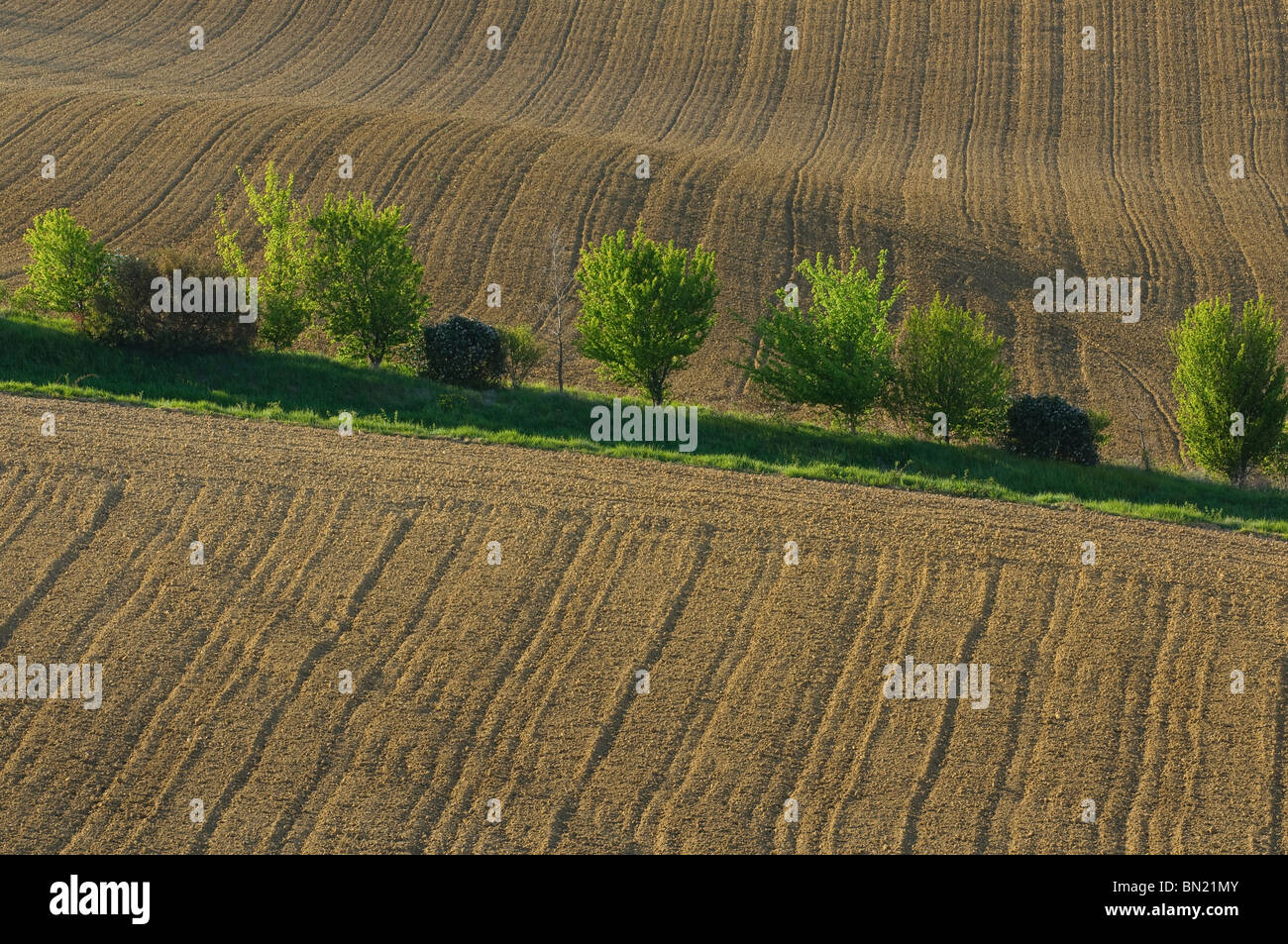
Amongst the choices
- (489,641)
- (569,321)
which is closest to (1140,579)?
(489,641)

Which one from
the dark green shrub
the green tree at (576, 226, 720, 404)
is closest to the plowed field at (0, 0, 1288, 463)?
the green tree at (576, 226, 720, 404)

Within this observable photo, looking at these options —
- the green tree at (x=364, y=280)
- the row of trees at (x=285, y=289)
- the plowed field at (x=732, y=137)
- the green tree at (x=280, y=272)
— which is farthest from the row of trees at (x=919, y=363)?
the green tree at (x=280, y=272)

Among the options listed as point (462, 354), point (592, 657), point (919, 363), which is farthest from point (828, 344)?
point (592, 657)

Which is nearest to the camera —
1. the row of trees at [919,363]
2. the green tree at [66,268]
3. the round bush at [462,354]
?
the row of trees at [919,363]

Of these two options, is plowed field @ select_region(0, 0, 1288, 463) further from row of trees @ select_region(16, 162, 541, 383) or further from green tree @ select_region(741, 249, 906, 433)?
row of trees @ select_region(16, 162, 541, 383)

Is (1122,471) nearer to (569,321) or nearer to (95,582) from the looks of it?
(569,321)

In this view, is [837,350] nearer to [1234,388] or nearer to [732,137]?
[1234,388]

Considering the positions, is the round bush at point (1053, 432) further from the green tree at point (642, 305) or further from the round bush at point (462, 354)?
the round bush at point (462, 354)
